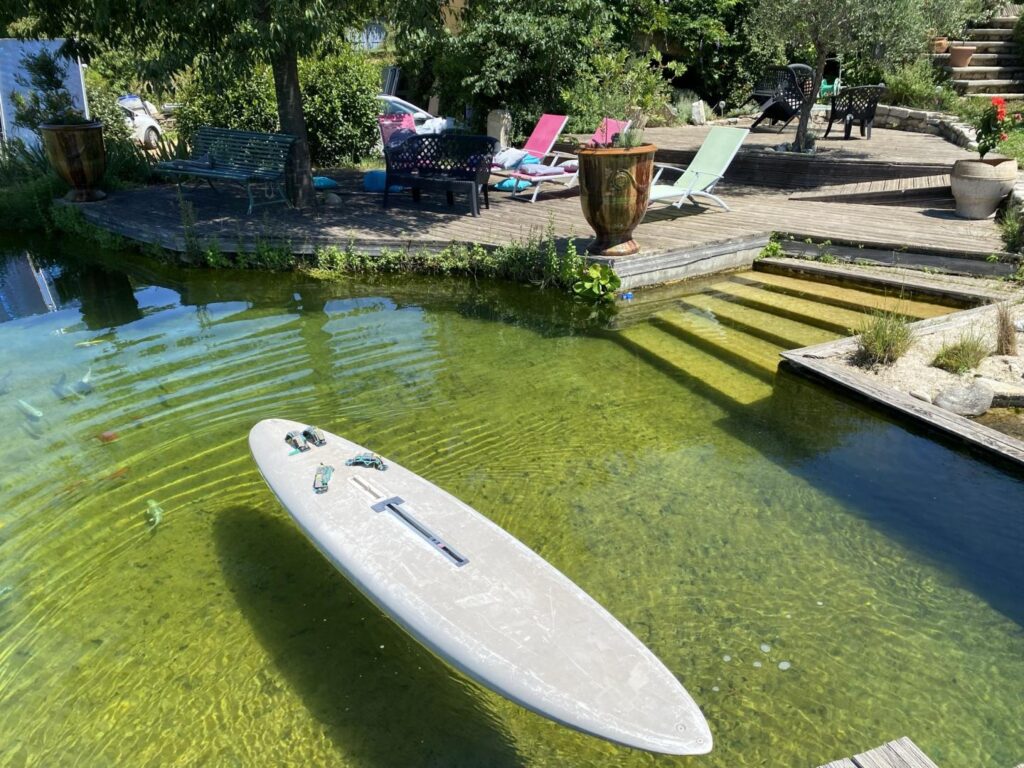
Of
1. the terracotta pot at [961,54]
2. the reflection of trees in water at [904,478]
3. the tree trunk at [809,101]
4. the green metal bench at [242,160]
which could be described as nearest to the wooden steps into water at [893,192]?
the tree trunk at [809,101]

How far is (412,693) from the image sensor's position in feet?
10.5

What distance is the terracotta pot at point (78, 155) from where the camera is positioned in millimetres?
10062

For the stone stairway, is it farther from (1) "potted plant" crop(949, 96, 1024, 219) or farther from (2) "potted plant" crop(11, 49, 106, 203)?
(2) "potted plant" crop(11, 49, 106, 203)

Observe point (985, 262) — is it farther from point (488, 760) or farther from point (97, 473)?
point (97, 473)

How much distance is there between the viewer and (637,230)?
8680 millimetres

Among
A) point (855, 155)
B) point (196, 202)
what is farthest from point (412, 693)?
point (855, 155)

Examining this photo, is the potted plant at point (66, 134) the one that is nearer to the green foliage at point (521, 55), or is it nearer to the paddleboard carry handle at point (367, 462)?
the green foliage at point (521, 55)

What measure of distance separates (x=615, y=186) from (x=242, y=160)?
17.6ft

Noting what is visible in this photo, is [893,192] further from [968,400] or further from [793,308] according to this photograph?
[968,400]

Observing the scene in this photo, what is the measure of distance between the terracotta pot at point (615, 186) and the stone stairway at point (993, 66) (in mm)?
9930

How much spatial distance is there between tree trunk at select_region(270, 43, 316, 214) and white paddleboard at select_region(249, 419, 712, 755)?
6.41m

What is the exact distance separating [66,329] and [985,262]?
866cm

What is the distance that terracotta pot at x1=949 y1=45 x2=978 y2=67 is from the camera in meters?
14.3

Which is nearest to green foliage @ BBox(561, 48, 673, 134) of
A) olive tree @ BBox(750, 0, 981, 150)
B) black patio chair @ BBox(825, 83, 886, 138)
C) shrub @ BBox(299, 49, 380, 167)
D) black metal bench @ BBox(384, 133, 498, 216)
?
olive tree @ BBox(750, 0, 981, 150)
